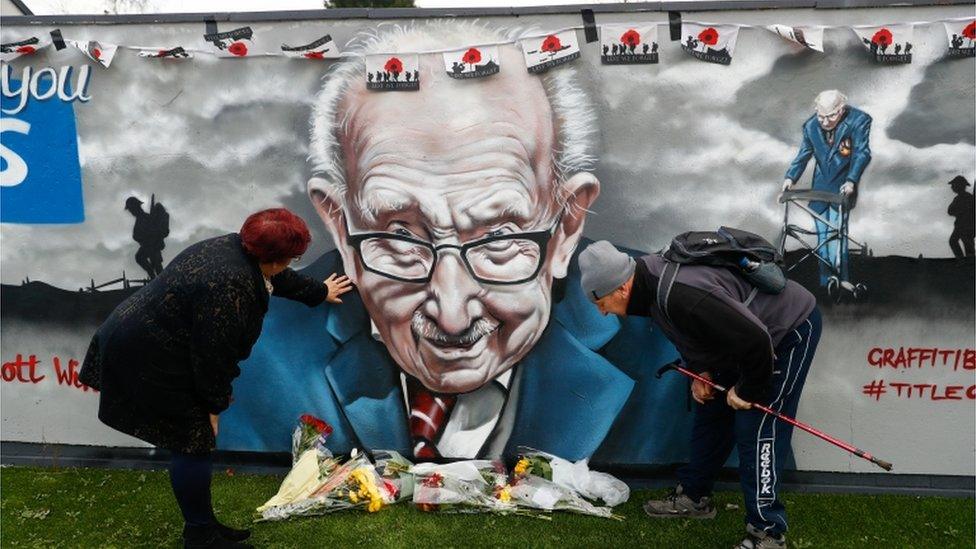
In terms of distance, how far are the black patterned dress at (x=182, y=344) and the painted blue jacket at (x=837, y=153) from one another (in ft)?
9.02

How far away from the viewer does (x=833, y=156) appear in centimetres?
354

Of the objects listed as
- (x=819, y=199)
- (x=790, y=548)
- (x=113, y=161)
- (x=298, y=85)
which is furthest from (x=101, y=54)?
(x=790, y=548)

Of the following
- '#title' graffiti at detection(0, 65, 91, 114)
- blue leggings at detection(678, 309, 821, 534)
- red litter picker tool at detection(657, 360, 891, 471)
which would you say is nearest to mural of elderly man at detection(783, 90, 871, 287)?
blue leggings at detection(678, 309, 821, 534)

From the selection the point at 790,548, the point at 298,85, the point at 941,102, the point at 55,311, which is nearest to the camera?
the point at 790,548

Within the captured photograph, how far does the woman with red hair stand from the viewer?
2.76 metres

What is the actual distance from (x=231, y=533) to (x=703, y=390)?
89.3 inches

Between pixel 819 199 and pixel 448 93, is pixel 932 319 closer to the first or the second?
pixel 819 199

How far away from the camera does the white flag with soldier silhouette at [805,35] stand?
11.3 ft

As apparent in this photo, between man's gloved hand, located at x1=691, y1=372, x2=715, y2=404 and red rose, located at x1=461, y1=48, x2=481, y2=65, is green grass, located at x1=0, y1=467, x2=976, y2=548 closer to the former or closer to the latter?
man's gloved hand, located at x1=691, y1=372, x2=715, y2=404

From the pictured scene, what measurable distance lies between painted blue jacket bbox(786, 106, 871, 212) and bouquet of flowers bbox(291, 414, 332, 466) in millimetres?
2880

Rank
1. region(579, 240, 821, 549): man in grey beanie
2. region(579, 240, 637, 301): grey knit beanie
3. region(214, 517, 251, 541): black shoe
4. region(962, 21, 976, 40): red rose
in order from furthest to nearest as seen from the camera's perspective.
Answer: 1. region(962, 21, 976, 40): red rose
2. region(214, 517, 251, 541): black shoe
3. region(579, 240, 637, 301): grey knit beanie
4. region(579, 240, 821, 549): man in grey beanie

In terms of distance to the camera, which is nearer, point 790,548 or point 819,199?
point 790,548

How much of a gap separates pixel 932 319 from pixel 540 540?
7.67 ft

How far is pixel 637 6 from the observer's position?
11.5 feet
